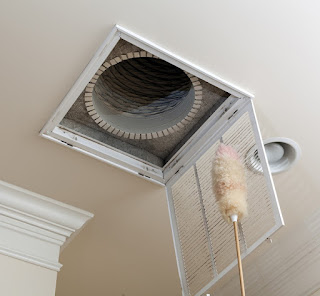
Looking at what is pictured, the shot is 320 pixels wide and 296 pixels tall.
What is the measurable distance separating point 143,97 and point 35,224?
0.59 metres

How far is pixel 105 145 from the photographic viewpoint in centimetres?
185

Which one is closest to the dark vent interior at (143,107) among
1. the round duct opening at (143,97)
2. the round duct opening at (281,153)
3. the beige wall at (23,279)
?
the round duct opening at (143,97)

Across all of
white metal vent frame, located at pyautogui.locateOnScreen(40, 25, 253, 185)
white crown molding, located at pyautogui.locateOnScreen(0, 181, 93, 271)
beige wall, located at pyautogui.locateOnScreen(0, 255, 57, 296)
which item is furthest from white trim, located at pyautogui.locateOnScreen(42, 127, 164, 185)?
beige wall, located at pyautogui.locateOnScreen(0, 255, 57, 296)

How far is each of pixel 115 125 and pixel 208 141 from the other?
28 cm

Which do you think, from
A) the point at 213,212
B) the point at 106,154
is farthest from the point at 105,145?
the point at 213,212

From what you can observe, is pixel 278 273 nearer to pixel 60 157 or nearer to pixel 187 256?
pixel 187 256

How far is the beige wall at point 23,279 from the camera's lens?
1.87 meters

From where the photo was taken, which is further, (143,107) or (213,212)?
(143,107)

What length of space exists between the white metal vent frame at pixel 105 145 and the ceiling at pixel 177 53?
0.02 meters

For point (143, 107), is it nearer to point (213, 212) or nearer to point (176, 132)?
point (176, 132)

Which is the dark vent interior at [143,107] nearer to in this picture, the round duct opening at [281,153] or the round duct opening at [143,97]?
the round duct opening at [143,97]

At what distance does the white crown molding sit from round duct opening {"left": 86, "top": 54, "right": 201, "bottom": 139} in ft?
1.23

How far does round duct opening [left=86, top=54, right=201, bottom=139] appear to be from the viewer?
1730 millimetres

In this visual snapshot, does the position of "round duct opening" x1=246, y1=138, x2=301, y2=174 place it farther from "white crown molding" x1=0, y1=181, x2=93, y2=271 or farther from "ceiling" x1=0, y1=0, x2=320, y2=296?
"white crown molding" x1=0, y1=181, x2=93, y2=271
